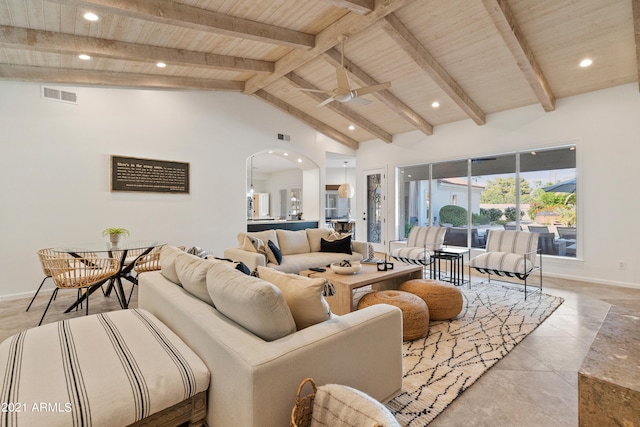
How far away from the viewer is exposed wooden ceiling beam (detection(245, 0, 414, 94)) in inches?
132

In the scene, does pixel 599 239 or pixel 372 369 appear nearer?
pixel 372 369

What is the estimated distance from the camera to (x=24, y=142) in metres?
4.18

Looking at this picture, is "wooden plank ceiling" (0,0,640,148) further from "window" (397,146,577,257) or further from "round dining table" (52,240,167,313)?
"round dining table" (52,240,167,313)

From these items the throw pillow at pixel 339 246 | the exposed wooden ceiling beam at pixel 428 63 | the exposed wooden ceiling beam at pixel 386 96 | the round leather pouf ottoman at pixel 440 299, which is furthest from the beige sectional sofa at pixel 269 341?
the exposed wooden ceiling beam at pixel 428 63

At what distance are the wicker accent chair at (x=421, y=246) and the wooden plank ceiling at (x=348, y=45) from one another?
2.30 m

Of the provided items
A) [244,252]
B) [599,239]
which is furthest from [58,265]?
[599,239]

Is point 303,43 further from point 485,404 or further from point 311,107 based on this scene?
point 485,404

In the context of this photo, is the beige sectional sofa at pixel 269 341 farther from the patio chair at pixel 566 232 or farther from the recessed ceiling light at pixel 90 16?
the patio chair at pixel 566 232

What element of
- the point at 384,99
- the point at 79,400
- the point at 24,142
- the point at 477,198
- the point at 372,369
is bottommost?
the point at 372,369

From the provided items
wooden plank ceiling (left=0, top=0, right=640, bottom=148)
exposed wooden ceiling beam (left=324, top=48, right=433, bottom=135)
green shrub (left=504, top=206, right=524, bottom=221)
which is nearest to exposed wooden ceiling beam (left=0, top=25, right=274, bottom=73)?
wooden plank ceiling (left=0, top=0, right=640, bottom=148)

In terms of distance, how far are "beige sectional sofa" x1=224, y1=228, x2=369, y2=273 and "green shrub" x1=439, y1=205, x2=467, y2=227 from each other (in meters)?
2.78

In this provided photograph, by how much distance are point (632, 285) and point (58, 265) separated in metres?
7.47

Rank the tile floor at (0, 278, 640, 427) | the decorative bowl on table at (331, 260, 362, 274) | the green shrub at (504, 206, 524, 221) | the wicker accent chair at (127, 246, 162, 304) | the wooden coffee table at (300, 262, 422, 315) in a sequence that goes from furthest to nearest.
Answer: the green shrub at (504, 206, 524, 221) < the wicker accent chair at (127, 246, 162, 304) < the decorative bowl on table at (331, 260, 362, 274) < the wooden coffee table at (300, 262, 422, 315) < the tile floor at (0, 278, 640, 427)

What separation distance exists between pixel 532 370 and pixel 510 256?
2.27m
